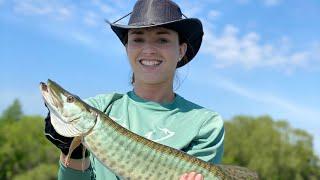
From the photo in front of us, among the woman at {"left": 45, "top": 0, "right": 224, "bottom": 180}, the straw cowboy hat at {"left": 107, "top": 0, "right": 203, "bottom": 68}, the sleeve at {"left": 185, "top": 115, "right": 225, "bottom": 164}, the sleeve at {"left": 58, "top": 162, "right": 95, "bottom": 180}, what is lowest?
the sleeve at {"left": 58, "top": 162, "right": 95, "bottom": 180}

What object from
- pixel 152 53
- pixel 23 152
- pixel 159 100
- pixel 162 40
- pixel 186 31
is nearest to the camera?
pixel 152 53

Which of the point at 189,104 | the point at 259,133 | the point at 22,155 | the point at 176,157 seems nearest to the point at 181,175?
the point at 176,157

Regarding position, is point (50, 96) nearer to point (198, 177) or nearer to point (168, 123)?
point (198, 177)

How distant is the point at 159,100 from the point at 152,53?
1.42 feet

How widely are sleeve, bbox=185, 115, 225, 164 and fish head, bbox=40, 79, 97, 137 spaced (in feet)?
3.54

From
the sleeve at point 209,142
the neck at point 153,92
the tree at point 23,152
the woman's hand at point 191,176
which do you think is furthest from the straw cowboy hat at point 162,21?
the tree at point 23,152

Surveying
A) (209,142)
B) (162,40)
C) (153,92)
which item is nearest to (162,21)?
(162,40)

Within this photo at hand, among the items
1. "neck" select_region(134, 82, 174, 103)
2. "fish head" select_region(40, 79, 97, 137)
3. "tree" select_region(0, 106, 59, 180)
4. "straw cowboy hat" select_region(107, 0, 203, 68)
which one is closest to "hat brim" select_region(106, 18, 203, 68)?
"straw cowboy hat" select_region(107, 0, 203, 68)

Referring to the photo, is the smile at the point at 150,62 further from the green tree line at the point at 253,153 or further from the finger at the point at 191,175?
the green tree line at the point at 253,153

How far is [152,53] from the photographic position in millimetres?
4559

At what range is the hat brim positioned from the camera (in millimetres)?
4695

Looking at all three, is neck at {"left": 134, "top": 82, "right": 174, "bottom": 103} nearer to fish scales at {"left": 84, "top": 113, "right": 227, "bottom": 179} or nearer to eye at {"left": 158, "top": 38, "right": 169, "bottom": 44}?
eye at {"left": 158, "top": 38, "right": 169, "bottom": 44}

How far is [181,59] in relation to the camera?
5.22 meters

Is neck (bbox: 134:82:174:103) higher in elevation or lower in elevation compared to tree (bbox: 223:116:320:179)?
higher
